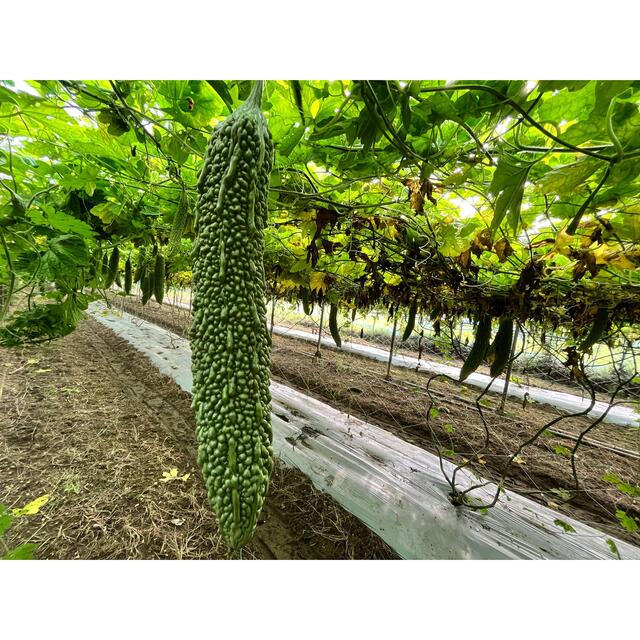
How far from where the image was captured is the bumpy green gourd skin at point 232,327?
54 cm

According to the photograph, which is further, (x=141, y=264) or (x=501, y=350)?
(x=141, y=264)

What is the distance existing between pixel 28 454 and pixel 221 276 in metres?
3.92

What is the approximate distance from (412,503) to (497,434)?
2.66 metres

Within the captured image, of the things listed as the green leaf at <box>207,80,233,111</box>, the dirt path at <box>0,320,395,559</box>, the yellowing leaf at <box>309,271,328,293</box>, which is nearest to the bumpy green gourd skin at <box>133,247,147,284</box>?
the yellowing leaf at <box>309,271,328,293</box>

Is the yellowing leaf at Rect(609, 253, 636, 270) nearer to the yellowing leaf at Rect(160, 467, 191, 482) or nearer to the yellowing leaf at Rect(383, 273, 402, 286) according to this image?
the yellowing leaf at Rect(383, 273, 402, 286)

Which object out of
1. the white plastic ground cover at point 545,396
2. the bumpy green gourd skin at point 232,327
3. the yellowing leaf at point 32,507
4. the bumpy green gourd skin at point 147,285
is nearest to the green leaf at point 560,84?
the bumpy green gourd skin at point 232,327

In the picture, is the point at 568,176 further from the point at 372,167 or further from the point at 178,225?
the point at 178,225

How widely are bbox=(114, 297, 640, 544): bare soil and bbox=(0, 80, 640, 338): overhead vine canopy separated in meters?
1.46

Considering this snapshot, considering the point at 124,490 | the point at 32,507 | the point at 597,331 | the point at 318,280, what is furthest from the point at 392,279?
the point at 32,507

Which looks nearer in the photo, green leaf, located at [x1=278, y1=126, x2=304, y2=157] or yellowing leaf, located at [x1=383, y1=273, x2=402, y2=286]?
green leaf, located at [x1=278, y1=126, x2=304, y2=157]

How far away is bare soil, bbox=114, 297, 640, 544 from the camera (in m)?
3.27

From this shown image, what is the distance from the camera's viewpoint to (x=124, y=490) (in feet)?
8.89
